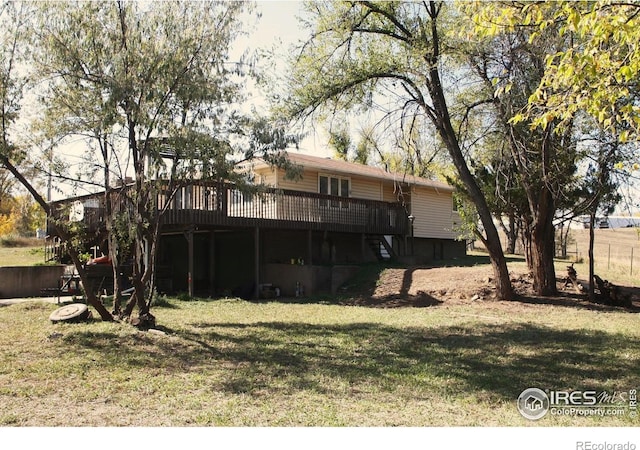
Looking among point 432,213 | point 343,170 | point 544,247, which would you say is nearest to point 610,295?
point 544,247

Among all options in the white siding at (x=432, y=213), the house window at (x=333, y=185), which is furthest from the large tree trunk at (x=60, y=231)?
the white siding at (x=432, y=213)

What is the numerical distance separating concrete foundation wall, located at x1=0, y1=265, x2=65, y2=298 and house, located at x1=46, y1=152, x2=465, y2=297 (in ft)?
6.67

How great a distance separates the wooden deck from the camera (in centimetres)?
1580

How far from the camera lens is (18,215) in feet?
126

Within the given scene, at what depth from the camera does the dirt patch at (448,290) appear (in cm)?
1456

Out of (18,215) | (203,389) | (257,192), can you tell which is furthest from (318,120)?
(18,215)

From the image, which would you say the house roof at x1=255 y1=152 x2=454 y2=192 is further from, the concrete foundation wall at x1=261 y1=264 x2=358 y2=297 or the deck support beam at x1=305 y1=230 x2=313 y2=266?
the concrete foundation wall at x1=261 y1=264 x2=358 y2=297

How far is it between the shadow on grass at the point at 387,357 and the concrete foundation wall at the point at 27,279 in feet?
29.0

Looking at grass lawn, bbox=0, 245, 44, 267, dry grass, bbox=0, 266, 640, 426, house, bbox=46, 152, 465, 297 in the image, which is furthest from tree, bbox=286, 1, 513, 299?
grass lawn, bbox=0, 245, 44, 267

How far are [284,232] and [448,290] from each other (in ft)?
22.4

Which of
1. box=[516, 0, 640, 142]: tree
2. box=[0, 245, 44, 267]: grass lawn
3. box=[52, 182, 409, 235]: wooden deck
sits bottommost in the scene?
box=[0, 245, 44, 267]: grass lawn

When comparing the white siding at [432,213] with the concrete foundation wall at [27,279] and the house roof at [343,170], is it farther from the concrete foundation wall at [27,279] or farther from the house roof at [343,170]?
the concrete foundation wall at [27,279]

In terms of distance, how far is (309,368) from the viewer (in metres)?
A: 8.07

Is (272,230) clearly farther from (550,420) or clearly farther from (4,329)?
(550,420)
